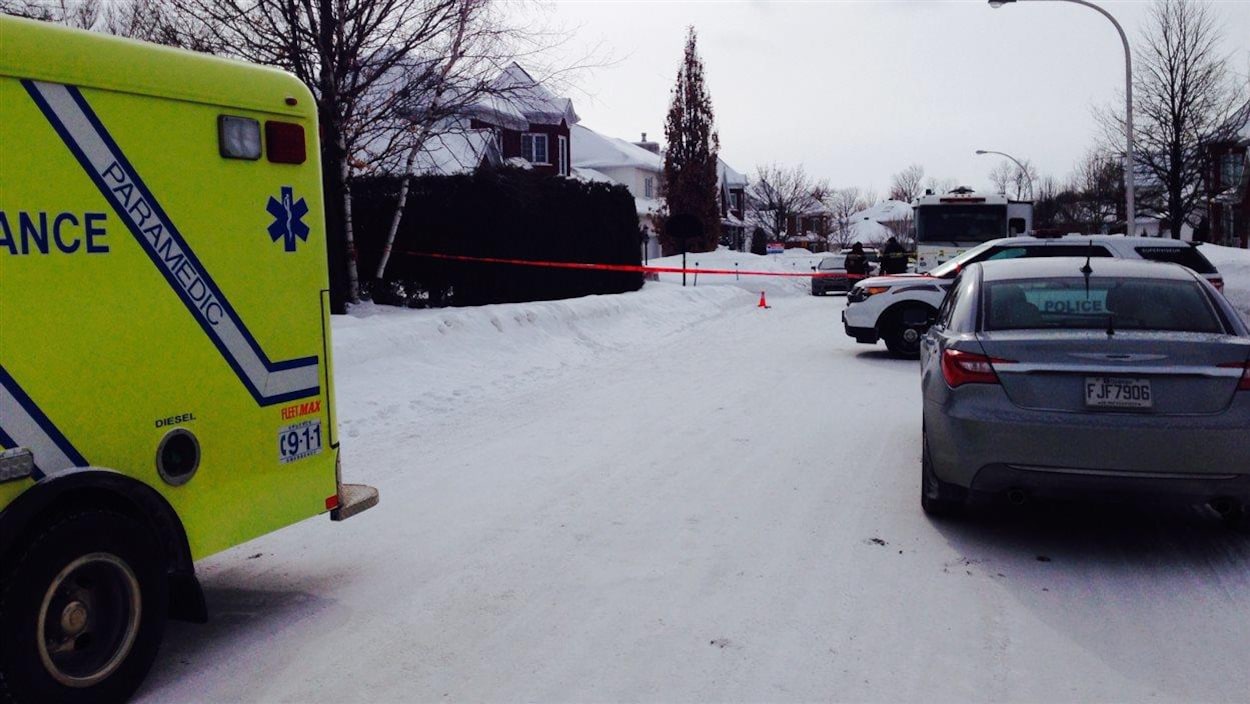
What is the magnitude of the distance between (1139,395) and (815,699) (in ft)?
8.67

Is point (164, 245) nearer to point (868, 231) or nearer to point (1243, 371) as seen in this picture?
Result: point (1243, 371)

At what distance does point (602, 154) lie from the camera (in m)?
71.2

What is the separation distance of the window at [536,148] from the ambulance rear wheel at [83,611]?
4977 centimetres

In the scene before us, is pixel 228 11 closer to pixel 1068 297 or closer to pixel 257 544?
pixel 257 544

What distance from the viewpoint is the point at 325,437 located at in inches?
210

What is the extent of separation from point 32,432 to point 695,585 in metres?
3.05

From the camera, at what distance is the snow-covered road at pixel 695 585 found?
4.35 metres

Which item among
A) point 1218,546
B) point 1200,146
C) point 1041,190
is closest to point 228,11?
point 1218,546

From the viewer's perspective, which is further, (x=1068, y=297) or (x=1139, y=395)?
(x=1068, y=297)

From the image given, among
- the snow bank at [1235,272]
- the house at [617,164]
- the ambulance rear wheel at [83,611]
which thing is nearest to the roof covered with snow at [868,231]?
the house at [617,164]

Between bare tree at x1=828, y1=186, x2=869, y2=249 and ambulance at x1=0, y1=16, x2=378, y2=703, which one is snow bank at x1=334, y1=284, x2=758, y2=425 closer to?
A: ambulance at x1=0, y1=16, x2=378, y2=703

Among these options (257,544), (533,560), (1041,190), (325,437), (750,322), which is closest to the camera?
(325,437)

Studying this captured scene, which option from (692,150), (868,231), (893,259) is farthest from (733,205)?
(893,259)

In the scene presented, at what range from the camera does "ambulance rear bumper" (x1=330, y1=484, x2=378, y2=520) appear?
5.42 metres
